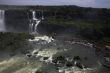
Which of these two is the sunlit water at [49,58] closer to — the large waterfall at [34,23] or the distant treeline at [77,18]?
the distant treeline at [77,18]

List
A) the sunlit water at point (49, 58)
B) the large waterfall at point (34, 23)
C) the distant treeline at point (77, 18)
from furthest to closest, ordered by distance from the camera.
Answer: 1. the large waterfall at point (34, 23)
2. the distant treeline at point (77, 18)
3. the sunlit water at point (49, 58)

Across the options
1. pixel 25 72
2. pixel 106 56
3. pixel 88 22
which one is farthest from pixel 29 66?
pixel 88 22

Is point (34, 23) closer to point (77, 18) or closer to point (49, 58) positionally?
point (77, 18)

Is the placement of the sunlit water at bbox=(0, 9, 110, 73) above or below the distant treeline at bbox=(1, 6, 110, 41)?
below

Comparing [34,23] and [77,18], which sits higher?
[77,18]

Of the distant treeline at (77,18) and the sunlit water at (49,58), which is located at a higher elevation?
the distant treeline at (77,18)

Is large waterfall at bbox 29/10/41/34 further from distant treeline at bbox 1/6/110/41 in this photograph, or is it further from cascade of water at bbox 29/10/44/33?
distant treeline at bbox 1/6/110/41

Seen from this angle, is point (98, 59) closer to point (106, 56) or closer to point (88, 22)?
point (106, 56)

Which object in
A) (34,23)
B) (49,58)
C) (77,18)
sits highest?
(77,18)

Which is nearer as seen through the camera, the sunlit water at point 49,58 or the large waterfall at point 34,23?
the sunlit water at point 49,58

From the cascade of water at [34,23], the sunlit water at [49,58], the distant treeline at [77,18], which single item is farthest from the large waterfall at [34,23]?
the sunlit water at [49,58]

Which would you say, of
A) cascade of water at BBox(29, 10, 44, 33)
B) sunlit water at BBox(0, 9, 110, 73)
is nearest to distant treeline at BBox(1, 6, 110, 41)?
cascade of water at BBox(29, 10, 44, 33)

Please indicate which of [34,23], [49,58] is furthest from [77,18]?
[49,58]

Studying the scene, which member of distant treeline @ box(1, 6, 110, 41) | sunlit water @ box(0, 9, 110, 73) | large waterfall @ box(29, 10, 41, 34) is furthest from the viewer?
large waterfall @ box(29, 10, 41, 34)
